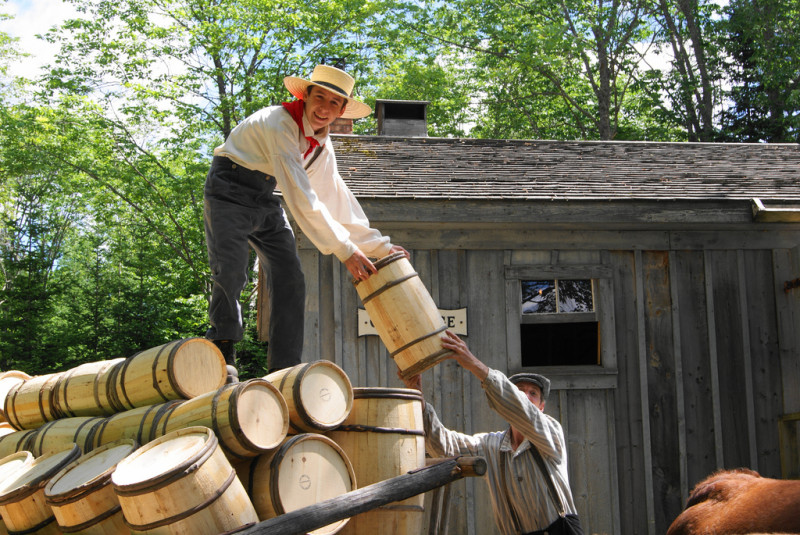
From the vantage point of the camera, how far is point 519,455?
398 centimetres

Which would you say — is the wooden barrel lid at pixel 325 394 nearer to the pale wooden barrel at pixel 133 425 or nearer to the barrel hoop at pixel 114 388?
the pale wooden barrel at pixel 133 425

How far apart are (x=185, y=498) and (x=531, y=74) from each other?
892 inches

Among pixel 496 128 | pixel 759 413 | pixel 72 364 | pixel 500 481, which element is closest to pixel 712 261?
pixel 759 413

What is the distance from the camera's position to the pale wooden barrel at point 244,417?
277cm

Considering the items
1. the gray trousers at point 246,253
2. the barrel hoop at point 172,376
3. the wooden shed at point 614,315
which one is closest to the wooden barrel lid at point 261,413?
the barrel hoop at point 172,376

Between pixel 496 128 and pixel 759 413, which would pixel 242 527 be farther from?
pixel 496 128

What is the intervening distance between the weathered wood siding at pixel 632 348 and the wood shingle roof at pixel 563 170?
1.34 feet

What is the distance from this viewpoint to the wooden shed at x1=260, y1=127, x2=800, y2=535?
732 centimetres

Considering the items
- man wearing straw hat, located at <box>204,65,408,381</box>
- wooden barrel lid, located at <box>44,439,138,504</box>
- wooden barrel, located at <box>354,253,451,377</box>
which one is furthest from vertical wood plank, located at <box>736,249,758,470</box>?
wooden barrel lid, located at <box>44,439,138,504</box>

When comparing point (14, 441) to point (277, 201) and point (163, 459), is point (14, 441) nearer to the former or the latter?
point (163, 459)

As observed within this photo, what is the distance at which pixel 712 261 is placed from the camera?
7836 mm

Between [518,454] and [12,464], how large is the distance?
2.33 m

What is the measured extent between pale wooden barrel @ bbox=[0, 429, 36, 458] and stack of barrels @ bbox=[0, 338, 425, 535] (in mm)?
19

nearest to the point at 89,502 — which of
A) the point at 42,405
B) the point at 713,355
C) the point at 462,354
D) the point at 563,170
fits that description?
the point at 42,405
